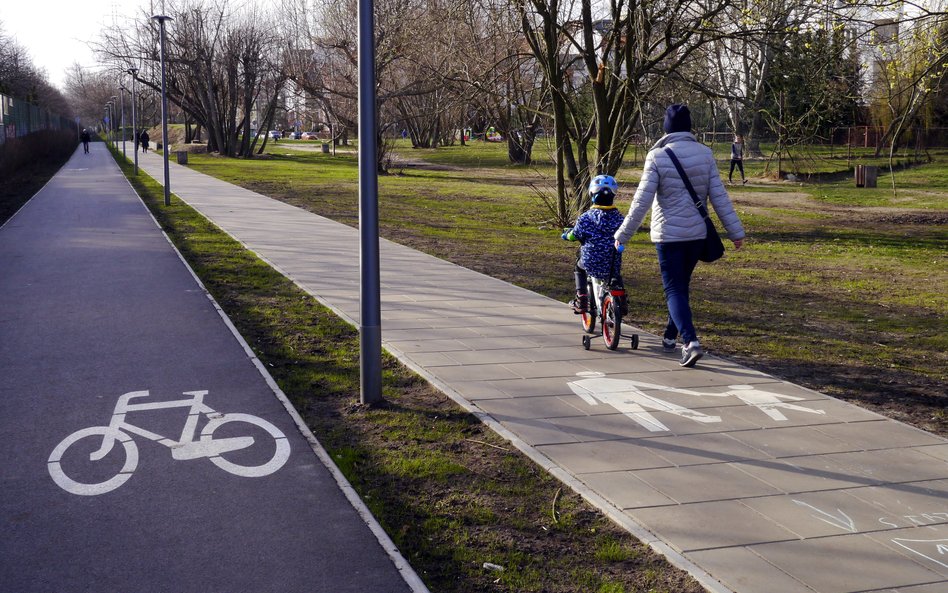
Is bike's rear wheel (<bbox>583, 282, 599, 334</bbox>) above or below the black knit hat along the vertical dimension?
below

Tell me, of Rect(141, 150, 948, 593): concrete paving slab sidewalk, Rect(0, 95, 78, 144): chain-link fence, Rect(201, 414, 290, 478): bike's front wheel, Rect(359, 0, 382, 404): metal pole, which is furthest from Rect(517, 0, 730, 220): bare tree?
Rect(0, 95, 78, 144): chain-link fence

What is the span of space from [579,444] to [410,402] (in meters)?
1.44

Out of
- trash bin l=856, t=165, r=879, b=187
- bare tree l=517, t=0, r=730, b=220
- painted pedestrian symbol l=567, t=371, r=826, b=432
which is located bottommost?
painted pedestrian symbol l=567, t=371, r=826, b=432

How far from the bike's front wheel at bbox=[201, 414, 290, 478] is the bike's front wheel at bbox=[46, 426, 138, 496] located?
45 cm

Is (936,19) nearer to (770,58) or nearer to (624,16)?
(770,58)

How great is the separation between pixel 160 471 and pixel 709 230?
4.34 m

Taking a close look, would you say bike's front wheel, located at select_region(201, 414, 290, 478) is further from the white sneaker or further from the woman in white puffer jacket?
the white sneaker

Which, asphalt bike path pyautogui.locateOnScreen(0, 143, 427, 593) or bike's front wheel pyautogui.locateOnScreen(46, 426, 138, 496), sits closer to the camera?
asphalt bike path pyautogui.locateOnScreen(0, 143, 427, 593)

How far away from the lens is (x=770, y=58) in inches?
587

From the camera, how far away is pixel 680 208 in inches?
284

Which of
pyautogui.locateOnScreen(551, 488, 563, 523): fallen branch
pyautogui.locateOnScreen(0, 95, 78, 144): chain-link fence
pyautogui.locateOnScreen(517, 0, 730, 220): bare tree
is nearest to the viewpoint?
pyautogui.locateOnScreen(551, 488, 563, 523): fallen branch

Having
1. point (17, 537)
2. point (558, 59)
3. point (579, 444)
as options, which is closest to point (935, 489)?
point (579, 444)

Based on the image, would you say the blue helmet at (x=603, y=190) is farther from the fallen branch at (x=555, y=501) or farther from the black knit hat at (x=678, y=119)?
the fallen branch at (x=555, y=501)

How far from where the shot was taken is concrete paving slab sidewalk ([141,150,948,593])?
13.3ft
